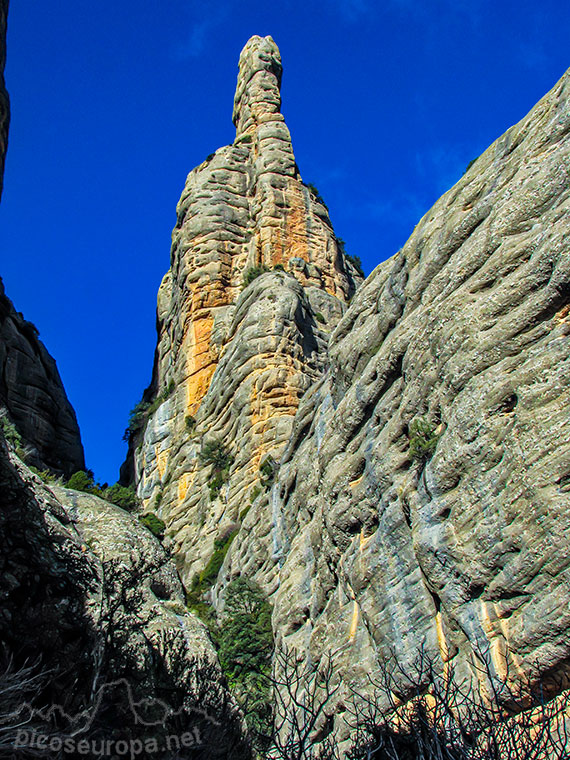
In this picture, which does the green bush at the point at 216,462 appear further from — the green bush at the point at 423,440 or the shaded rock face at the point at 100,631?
the green bush at the point at 423,440

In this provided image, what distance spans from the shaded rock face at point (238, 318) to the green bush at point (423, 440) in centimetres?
1633

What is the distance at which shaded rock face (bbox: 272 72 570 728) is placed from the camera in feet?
39.7

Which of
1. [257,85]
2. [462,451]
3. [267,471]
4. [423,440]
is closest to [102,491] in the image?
[267,471]

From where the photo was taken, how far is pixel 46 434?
130 feet

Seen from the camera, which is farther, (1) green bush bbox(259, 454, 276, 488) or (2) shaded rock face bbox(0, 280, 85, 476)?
(2) shaded rock face bbox(0, 280, 85, 476)

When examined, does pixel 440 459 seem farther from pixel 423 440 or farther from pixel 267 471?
pixel 267 471

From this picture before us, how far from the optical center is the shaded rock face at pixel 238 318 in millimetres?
34531

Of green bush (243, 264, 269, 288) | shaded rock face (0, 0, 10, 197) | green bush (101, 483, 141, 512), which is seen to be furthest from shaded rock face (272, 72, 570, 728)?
green bush (243, 264, 269, 288)

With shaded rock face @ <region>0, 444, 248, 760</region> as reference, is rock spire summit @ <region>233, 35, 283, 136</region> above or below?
above

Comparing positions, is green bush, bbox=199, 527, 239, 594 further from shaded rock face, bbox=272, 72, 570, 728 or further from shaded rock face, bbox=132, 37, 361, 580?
shaded rock face, bbox=272, 72, 570, 728

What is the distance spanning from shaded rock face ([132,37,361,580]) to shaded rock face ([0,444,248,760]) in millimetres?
16467

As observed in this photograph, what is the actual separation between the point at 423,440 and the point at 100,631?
816cm

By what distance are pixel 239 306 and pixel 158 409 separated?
10713mm

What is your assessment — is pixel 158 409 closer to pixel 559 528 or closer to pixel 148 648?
pixel 148 648
